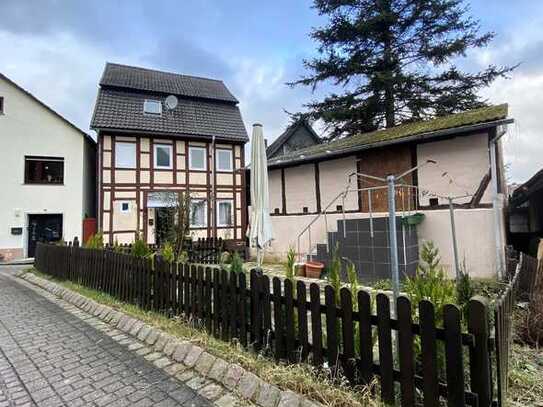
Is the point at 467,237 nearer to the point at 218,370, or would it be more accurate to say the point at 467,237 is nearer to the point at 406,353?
the point at 406,353

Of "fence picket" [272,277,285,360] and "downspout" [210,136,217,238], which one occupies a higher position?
"downspout" [210,136,217,238]

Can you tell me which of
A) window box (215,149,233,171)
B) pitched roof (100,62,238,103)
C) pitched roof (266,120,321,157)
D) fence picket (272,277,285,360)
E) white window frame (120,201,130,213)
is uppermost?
pitched roof (100,62,238,103)

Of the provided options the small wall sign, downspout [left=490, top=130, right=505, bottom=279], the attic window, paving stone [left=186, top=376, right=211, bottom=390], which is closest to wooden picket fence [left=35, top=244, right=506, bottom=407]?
paving stone [left=186, top=376, right=211, bottom=390]

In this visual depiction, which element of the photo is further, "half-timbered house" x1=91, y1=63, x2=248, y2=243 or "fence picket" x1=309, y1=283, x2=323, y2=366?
"half-timbered house" x1=91, y1=63, x2=248, y2=243

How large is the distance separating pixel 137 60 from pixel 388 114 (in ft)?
50.8

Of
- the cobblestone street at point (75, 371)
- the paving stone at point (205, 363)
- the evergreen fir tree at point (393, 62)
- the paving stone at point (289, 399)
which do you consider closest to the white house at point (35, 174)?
the cobblestone street at point (75, 371)

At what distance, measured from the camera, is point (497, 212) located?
7824 millimetres

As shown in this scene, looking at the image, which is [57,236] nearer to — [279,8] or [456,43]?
[279,8]

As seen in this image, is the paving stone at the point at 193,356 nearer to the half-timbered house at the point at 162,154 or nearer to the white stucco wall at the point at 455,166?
the white stucco wall at the point at 455,166

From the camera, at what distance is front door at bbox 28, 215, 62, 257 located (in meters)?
15.2

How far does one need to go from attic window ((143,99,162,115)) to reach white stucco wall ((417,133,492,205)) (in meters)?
13.3

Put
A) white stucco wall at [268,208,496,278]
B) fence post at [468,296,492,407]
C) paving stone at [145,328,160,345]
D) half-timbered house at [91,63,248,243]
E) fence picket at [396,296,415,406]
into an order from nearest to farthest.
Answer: fence post at [468,296,492,407] → fence picket at [396,296,415,406] → paving stone at [145,328,160,345] → white stucco wall at [268,208,496,278] → half-timbered house at [91,63,248,243]

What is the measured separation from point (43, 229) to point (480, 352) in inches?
704

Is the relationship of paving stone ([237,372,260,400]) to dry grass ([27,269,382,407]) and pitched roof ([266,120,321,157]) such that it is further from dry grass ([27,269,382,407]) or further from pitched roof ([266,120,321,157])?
pitched roof ([266,120,321,157])
